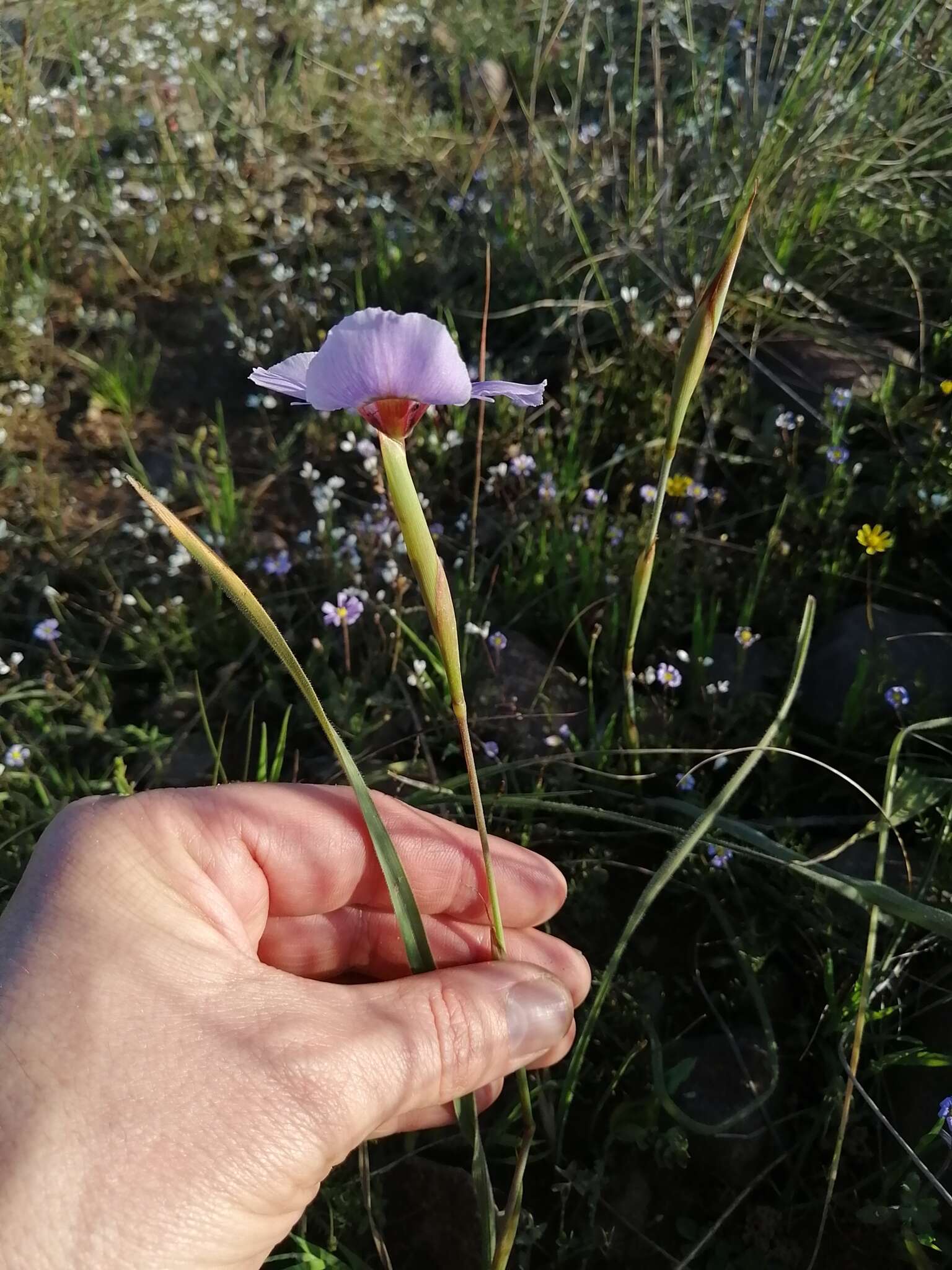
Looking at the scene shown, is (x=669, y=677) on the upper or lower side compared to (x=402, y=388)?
lower

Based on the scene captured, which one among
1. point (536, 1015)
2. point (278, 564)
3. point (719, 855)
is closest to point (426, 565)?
point (536, 1015)

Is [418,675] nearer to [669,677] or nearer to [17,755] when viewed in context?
[669,677]

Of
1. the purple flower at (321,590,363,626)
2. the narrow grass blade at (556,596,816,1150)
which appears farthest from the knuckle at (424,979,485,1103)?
the purple flower at (321,590,363,626)

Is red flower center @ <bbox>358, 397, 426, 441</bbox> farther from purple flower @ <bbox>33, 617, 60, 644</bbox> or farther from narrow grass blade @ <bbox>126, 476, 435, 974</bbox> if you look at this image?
purple flower @ <bbox>33, 617, 60, 644</bbox>

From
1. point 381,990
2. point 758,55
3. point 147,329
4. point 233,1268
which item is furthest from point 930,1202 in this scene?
point 147,329

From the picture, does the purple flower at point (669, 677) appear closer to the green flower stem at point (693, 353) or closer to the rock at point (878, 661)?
the rock at point (878, 661)

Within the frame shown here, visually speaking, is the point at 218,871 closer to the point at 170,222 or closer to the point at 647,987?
the point at 647,987
